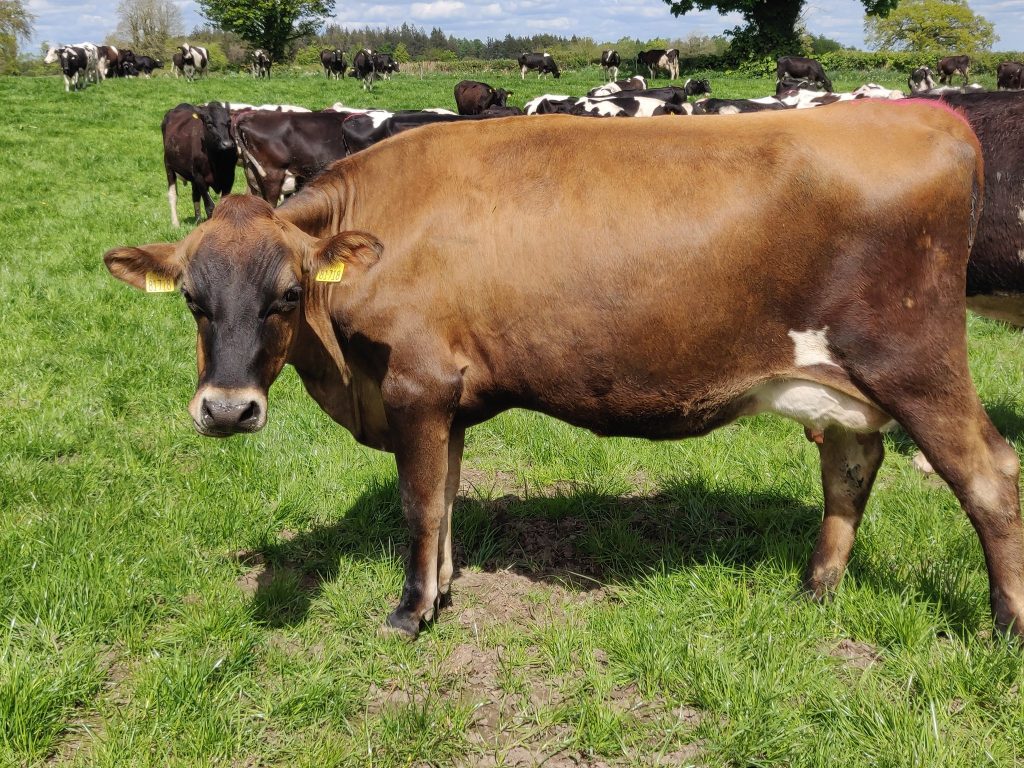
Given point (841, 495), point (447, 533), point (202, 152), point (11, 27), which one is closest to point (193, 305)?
point (447, 533)

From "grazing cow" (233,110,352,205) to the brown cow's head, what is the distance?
34.1ft

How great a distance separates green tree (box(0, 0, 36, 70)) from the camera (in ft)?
182

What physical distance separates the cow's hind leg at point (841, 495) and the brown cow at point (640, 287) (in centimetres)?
50

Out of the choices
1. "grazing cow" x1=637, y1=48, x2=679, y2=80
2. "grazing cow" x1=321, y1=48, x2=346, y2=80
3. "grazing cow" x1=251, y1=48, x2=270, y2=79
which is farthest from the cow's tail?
"grazing cow" x1=251, y1=48, x2=270, y2=79

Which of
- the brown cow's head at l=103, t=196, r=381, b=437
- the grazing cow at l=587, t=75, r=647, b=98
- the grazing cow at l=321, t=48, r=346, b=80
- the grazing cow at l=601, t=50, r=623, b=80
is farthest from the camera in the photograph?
the grazing cow at l=601, t=50, r=623, b=80

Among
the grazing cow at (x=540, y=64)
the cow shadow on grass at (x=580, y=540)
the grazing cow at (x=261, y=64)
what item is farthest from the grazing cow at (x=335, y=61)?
→ the cow shadow on grass at (x=580, y=540)

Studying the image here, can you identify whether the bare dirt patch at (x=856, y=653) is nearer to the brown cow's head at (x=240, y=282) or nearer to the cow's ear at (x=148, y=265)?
the brown cow's head at (x=240, y=282)

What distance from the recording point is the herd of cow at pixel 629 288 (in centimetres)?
301

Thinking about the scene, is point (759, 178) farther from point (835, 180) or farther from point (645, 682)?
point (645, 682)

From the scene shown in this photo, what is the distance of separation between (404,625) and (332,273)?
1610mm

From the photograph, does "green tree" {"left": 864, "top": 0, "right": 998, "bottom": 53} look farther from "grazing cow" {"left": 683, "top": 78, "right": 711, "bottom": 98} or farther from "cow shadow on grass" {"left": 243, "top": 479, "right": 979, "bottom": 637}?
"cow shadow on grass" {"left": 243, "top": 479, "right": 979, "bottom": 637}

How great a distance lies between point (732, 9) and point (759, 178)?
4920cm

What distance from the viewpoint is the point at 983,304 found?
5.22m

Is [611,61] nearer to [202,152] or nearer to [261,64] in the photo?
[261,64]
